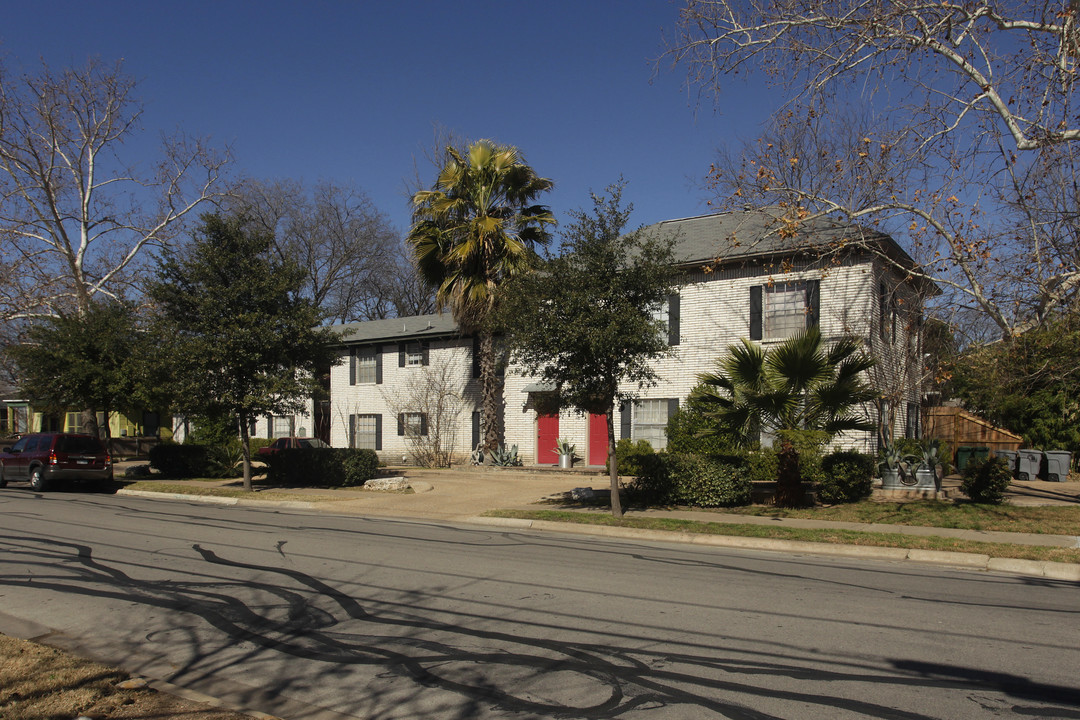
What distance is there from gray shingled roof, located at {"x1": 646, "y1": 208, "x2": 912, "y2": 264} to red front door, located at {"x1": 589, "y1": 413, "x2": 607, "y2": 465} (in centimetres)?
591

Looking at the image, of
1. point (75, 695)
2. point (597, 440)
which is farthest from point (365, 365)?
point (75, 695)

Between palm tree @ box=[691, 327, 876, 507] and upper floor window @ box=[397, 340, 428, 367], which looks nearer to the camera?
palm tree @ box=[691, 327, 876, 507]

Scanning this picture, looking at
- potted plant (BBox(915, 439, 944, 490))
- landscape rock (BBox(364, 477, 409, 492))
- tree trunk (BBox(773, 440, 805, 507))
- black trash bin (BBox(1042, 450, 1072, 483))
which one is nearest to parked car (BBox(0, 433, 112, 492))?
landscape rock (BBox(364, 477, 409, 492))

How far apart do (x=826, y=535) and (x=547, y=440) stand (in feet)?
46.9

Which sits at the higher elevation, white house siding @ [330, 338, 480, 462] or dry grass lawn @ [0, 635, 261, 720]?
white house siding @ [330, 338, 480, 462]

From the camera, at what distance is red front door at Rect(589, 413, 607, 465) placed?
24016 mm

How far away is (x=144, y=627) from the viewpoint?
22.5 ft

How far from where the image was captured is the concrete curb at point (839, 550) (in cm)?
959

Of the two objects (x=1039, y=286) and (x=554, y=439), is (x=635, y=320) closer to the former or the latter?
(x=1039, y=286)

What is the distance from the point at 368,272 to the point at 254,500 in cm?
3344

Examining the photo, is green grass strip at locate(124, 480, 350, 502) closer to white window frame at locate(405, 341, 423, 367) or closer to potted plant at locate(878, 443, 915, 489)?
white window frame at locate(405, 341, 423, 367)

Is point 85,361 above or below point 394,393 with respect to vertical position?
above

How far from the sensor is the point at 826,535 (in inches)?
464

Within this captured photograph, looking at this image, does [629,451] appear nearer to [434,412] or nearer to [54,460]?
[434,412]
